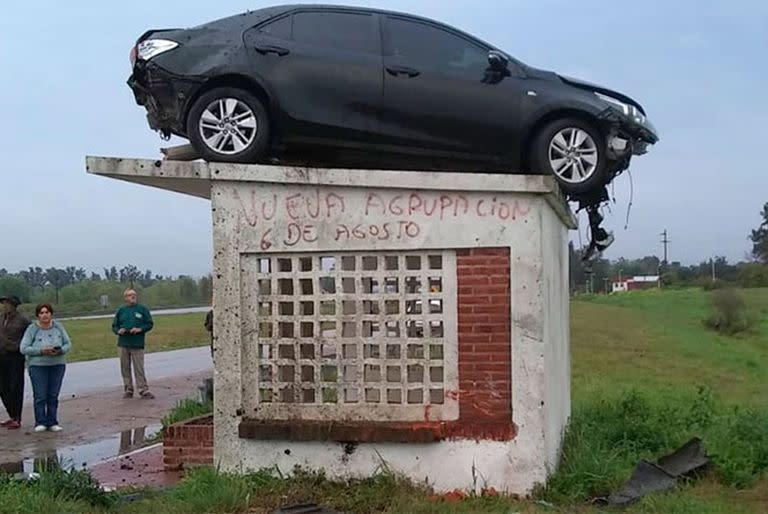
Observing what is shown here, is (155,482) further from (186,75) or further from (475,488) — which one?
(186,75)

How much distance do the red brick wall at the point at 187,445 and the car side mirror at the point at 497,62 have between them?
4.01 meters

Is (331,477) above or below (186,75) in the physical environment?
below

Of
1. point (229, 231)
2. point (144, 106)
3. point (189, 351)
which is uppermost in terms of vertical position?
point (144, 106)

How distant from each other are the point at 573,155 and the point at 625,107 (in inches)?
26.4

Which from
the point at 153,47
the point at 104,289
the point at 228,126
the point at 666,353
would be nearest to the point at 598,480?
the point at 228,126

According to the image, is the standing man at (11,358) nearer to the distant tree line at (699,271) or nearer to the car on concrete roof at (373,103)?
the car on concrete roof at (373,103)

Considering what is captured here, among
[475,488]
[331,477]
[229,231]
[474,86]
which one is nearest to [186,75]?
[229,231]

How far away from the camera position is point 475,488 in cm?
706

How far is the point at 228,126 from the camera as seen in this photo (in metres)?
7.77

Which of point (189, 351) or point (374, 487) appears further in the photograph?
point (189, 351)

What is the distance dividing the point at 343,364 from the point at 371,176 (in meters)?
1.47

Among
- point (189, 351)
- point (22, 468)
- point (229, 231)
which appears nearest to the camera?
point (229, 231)

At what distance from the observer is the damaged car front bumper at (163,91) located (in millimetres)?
7855

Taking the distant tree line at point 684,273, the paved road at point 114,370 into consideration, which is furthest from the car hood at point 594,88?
the distant tree line at point 684,273
